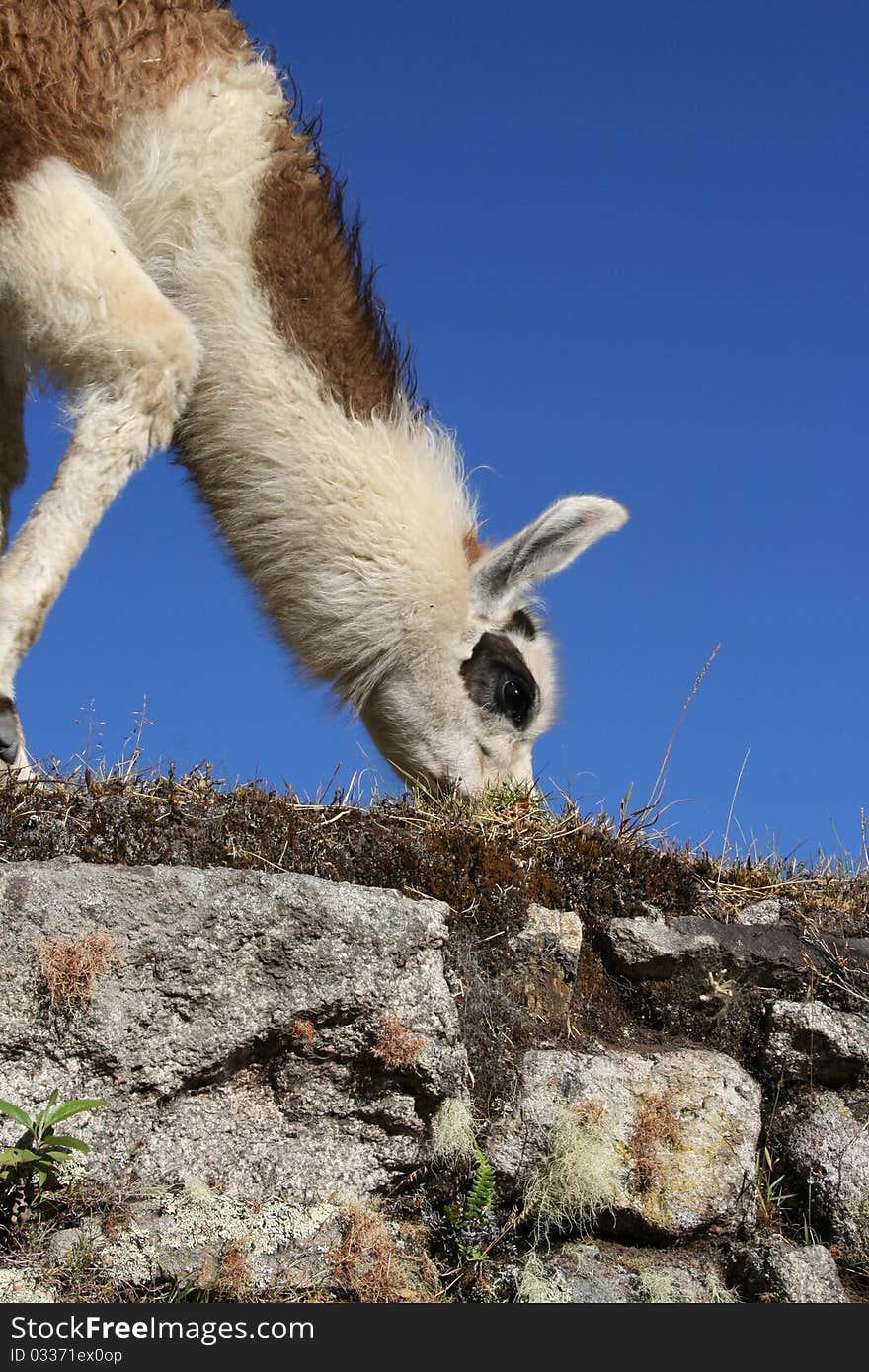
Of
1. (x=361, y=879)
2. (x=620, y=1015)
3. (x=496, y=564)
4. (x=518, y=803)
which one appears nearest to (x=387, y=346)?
(x=496, y=564)

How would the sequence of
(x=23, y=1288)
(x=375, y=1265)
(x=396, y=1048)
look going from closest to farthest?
(x=23, y=1288)
(x=375, y=1265)
(x=396, y=1048)

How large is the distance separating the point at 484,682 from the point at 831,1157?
Answer: 9.10 feet

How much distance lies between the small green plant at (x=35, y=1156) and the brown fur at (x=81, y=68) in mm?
3501

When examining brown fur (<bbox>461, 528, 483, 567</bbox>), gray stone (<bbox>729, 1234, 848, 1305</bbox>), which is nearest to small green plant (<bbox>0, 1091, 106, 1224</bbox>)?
gray stone (<bbox>729, 1234, 848, 1305</bbox>)

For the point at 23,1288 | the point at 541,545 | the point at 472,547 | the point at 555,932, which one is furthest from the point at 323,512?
the point at 23,1288

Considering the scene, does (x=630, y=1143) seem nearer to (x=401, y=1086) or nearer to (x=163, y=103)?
(x=401, y=1086)

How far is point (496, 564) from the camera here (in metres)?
6.60

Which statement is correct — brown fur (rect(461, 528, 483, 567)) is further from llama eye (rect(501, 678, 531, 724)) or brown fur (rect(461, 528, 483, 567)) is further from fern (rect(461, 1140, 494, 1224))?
fern (rect(461, 1140, 494, 1224))

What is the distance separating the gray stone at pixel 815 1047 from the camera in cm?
506

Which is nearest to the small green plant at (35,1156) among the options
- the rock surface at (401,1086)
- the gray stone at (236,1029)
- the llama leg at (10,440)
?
the rock surface at (401,1086)

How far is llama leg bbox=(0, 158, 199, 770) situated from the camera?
520 cm

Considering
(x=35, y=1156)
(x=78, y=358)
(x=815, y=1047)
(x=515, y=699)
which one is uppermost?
(x=78, y=358)

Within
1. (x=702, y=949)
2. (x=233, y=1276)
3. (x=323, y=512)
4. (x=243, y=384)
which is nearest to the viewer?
(x=233, y=1276)

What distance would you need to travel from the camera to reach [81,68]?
541 centimetres
